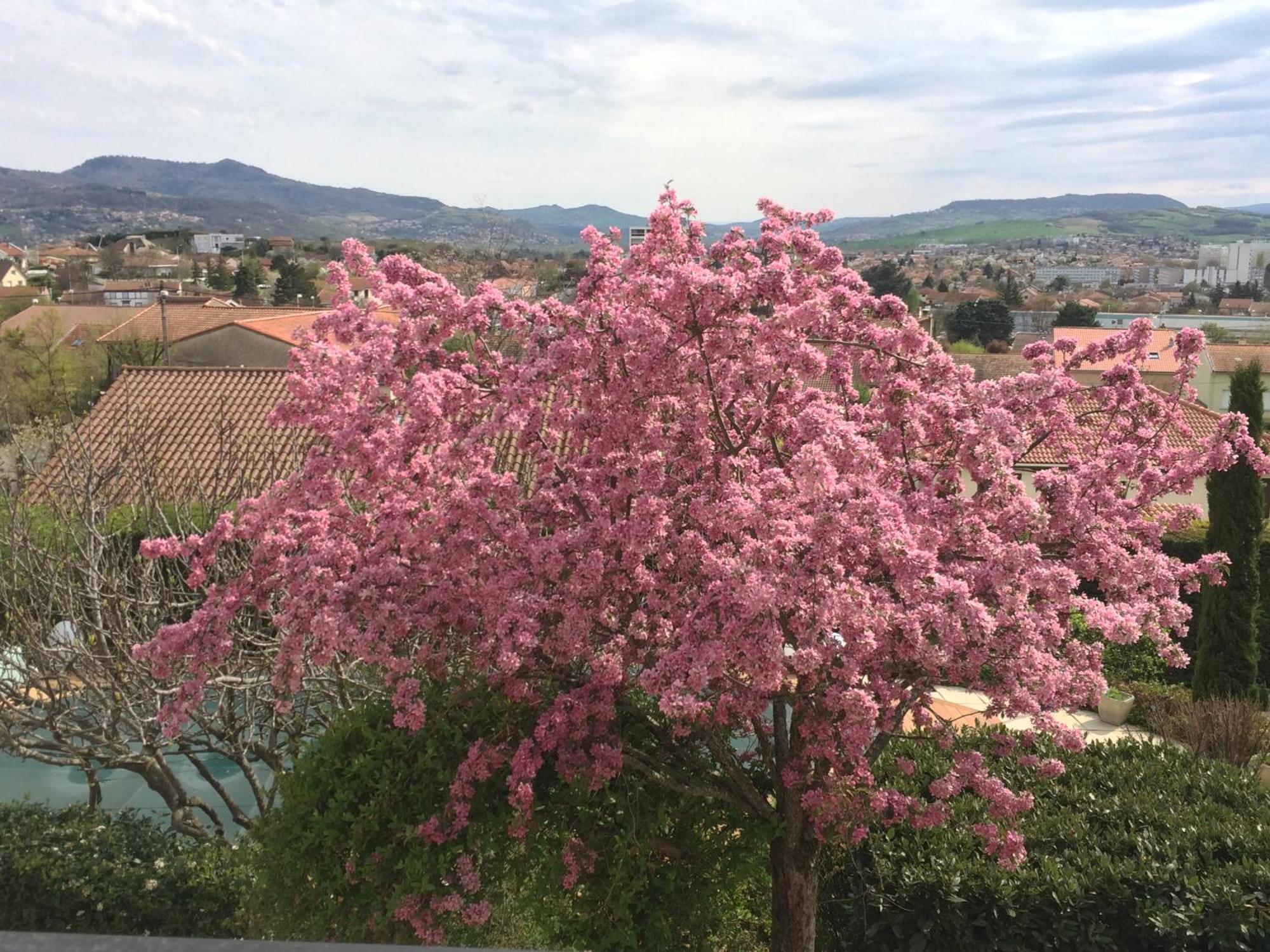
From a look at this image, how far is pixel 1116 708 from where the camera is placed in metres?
11.3

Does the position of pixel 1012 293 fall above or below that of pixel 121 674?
above

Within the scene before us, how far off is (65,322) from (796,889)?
5149 cm

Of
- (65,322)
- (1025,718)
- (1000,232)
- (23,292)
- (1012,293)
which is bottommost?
(1025,718)

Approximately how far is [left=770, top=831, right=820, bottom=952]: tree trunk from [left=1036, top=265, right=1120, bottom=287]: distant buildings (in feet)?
396

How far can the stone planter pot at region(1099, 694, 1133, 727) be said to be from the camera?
1124 cm

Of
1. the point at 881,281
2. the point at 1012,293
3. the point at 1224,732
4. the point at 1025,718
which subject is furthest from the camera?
the point at 1012,293

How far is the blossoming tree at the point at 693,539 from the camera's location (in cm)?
365

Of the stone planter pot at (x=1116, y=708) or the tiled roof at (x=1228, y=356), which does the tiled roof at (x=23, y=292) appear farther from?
the stone planter pot at (x=1116, y=708)

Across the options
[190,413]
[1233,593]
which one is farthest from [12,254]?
[1233,593]

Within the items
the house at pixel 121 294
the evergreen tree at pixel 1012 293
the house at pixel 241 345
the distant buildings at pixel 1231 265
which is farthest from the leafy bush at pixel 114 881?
the distant buildings at pixel 1231 265

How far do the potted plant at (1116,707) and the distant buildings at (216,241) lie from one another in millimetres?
120625

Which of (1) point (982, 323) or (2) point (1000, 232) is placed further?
(2) point (1000, 232)

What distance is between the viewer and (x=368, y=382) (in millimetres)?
4387

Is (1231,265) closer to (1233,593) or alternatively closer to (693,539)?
(1233,593)
